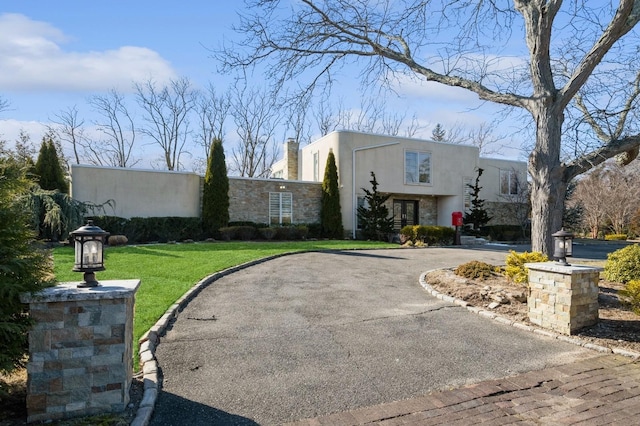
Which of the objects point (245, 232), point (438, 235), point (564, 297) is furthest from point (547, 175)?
point (245, 232)

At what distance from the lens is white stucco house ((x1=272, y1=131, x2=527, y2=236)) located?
18.6m

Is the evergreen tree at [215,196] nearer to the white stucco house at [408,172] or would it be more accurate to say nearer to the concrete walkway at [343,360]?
the white stucco house at [408,172]

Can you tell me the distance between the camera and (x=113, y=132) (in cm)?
2969

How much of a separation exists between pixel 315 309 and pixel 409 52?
6563mm

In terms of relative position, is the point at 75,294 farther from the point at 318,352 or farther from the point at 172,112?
the point at 172,112

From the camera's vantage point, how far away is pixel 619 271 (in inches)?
294

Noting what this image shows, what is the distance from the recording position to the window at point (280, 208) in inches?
696

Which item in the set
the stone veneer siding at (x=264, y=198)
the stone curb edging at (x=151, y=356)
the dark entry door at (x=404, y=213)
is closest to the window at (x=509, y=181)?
the dark entry door at (x=404, y=213)

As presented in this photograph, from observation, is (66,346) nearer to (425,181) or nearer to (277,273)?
(277,273)

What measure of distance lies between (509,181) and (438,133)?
18.2 meters

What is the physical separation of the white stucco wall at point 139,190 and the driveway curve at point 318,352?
32.4 ft

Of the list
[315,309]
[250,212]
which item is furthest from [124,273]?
[250,212]

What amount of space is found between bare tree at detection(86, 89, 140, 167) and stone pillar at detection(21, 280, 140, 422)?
101ft

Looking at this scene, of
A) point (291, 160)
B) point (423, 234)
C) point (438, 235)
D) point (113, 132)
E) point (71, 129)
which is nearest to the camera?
point (423, 234)
